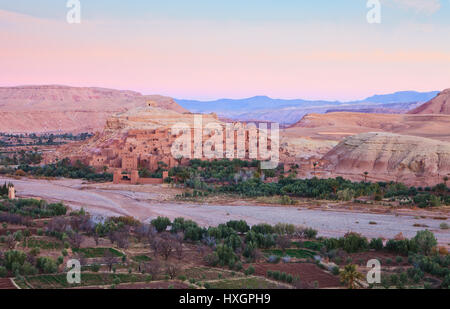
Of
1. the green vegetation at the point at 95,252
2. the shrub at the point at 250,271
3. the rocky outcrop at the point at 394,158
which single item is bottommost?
the green vegetation at the point at 95,252

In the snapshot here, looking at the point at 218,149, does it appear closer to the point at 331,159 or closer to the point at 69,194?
the point at 331,159

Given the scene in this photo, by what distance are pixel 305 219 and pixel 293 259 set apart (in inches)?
286

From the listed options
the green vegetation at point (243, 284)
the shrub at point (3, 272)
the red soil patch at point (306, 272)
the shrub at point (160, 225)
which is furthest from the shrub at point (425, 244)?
the shrub at point (3, 272)

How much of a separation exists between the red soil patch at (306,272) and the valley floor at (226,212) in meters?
5.16

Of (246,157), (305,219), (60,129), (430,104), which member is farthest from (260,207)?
(60,129)

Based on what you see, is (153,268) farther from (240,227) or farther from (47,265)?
(240,227)

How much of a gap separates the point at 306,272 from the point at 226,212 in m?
11.0

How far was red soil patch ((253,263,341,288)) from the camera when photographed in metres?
12.6

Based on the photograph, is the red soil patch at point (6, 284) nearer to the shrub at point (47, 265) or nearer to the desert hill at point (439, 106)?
the shrub at point (47, 265)

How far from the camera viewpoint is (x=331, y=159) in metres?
43.3

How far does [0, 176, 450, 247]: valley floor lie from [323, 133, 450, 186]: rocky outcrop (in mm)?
11644

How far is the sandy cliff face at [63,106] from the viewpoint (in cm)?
10644

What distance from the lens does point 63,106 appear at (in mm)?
131000
